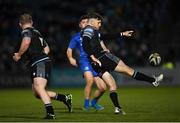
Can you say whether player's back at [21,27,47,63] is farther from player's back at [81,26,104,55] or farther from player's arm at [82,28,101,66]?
player's back at [81,26,104,55]

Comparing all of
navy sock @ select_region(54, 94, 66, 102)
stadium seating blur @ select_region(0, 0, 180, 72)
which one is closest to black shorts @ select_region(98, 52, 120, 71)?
navy sock @ select_region(54, 94, 66, 102)

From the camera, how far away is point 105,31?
97.6 feet

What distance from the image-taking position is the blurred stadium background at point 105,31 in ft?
95.6

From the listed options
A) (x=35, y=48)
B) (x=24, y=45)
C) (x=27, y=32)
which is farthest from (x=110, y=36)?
(x=24, y=45)

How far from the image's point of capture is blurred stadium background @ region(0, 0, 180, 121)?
2914 cm

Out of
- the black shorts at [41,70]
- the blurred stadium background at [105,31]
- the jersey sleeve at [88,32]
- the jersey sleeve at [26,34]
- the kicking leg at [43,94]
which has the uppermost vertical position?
the blurred stadium background at [105,31]

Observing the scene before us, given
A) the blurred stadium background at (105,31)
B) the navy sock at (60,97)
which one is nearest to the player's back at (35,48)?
the navy sock at (60,97)

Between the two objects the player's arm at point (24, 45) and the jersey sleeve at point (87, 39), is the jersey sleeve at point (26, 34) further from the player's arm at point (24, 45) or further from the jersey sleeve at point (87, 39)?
the jersey sleeve at point (87, 39)

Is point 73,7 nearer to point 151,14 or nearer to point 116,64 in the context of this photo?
point 151,14

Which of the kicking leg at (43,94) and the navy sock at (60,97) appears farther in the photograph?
the navy sock at (60,97)

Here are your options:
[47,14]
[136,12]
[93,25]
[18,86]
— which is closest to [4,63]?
[18,86]

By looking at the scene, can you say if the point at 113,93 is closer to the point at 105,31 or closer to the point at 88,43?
the point at 88,43

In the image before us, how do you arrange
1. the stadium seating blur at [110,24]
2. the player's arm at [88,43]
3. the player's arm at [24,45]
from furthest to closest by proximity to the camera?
1. the stadium seating blur at [110,24]
2. the player's arm at [88,43]
3. the player's arm at [24,45]

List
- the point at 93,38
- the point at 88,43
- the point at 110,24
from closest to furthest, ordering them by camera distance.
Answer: the point at 88,43
the point at 93,38
the point at 110,24
